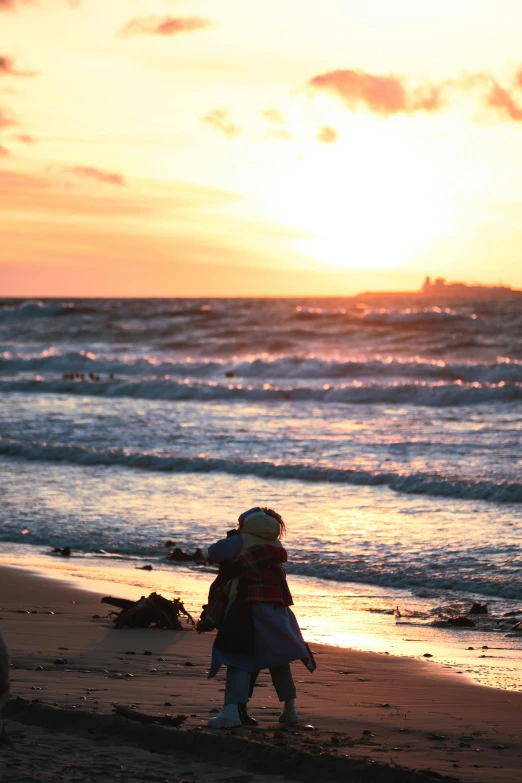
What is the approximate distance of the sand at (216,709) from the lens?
4199mm

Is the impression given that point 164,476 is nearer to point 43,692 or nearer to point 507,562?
point 507,562

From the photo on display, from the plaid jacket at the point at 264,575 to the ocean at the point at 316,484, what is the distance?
1.74 meters

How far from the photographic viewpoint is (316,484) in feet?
47.6

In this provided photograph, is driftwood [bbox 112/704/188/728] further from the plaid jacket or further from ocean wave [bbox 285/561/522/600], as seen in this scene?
ocean wave [bbox 285/561/522/600]

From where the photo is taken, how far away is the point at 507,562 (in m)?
9.50

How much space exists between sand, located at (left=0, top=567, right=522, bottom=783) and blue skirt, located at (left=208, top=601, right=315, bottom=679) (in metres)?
0.29

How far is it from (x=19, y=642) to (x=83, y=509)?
6500mm

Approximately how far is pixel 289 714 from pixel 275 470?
1042cm

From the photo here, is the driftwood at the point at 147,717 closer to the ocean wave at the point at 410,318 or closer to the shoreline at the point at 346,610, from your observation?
the shoreline at the point at 346,610

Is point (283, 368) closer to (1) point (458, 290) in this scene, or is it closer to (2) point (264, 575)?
(2) point (264, 575)

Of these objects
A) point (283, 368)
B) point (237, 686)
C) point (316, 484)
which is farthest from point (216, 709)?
point (283, 368)

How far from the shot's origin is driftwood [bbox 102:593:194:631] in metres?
7.14

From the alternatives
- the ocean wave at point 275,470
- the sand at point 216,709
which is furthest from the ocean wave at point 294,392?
the sand at point 216,709

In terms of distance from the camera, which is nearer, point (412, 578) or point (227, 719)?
point (227, 719)
